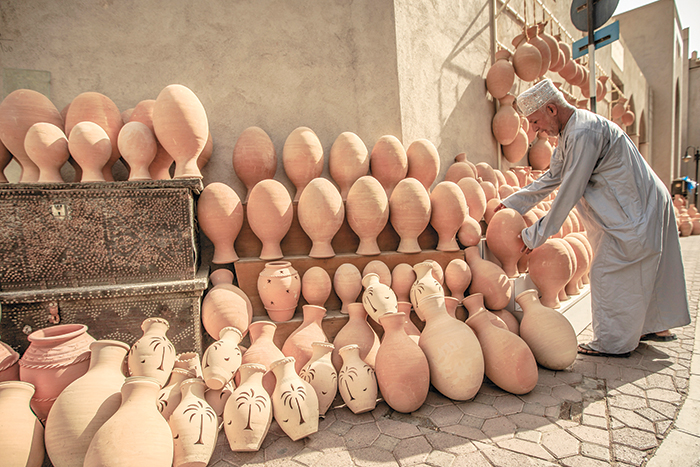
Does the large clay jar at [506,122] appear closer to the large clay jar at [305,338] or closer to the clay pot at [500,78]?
the clay pot at [500,78]

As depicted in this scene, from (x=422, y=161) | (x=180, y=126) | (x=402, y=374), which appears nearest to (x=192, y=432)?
(x=402, y=374)

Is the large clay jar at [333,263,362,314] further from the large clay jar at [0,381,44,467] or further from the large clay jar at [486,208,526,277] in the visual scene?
the large clay jar at [0,381,44,467]

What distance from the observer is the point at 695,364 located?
239 cm

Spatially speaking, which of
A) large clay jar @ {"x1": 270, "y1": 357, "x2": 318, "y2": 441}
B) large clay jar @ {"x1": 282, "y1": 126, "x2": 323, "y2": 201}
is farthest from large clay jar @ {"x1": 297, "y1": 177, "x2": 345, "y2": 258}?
large clay jar @ {"x1": 270, "y1": 357, "x2": 318, "y2": 441}

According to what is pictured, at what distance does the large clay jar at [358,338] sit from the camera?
2248mm

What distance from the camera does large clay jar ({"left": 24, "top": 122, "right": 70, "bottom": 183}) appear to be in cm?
227

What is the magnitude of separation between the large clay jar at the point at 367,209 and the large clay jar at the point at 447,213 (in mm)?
406

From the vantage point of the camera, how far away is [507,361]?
81.6 inches

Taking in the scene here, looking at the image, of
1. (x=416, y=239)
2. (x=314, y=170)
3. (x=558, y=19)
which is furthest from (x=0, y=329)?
(x=558, y=19)

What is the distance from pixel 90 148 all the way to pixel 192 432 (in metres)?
1.87

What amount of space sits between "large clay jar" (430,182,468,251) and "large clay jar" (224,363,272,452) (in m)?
1.79

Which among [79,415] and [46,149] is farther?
[46,149]

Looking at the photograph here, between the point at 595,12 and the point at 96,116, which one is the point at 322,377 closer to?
the point at 96,116

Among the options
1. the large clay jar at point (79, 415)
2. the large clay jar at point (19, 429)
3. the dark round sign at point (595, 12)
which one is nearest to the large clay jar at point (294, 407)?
the large clay jar at point (79, 415)
